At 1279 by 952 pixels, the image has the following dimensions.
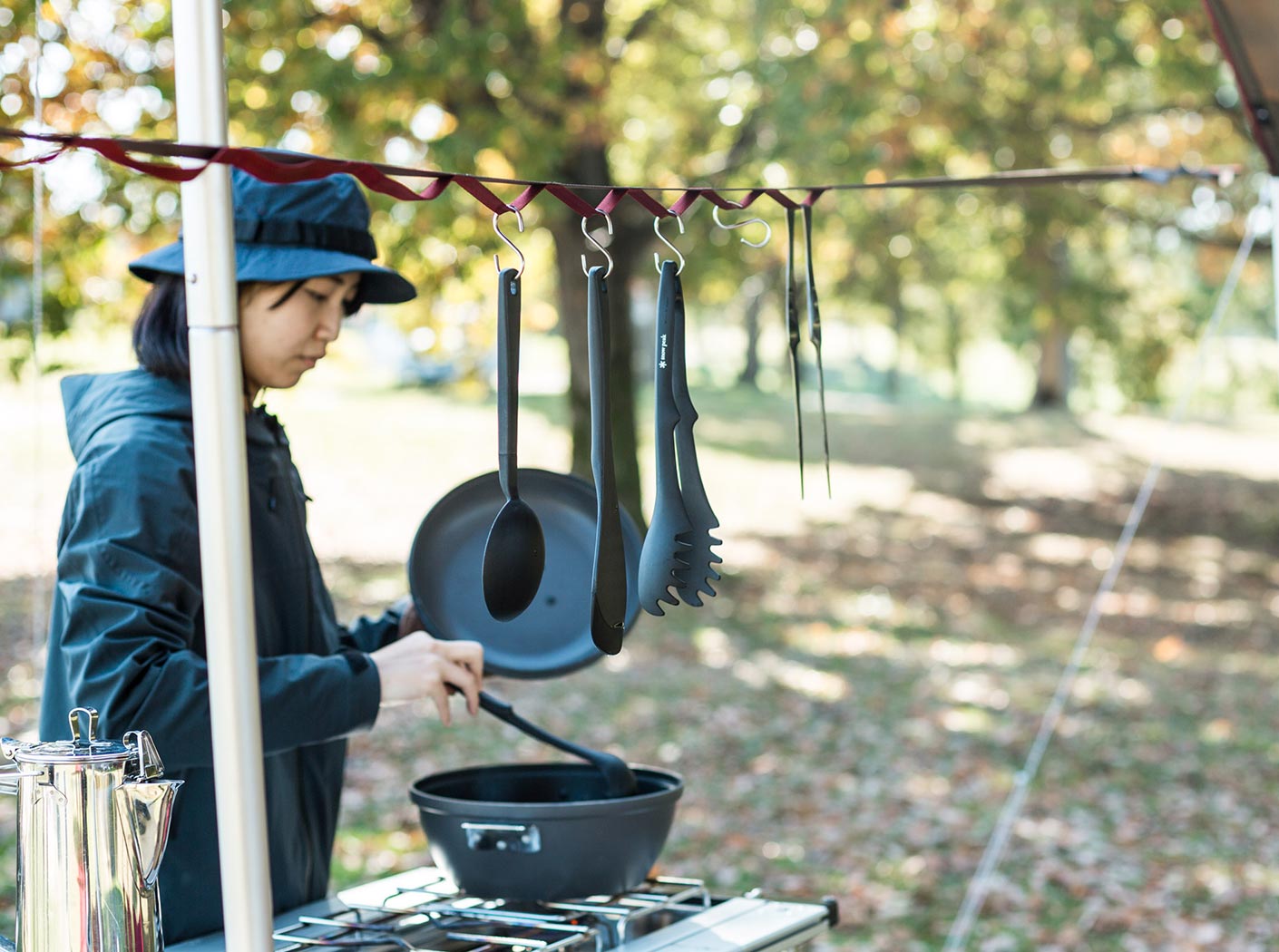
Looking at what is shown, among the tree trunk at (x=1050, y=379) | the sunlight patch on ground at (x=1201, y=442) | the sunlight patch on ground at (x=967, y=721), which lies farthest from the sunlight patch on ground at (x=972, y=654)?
the tree trunk at (x=1050, y=379)

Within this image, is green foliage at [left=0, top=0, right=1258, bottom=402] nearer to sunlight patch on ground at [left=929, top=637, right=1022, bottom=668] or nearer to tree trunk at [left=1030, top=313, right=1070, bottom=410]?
sunlight patch on ground at [left=929, top=637, right=1022, bottom=668]

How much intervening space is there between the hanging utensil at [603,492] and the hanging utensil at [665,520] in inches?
1.8

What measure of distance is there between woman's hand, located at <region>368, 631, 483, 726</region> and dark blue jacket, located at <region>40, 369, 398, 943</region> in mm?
46

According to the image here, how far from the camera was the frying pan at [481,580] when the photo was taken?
7.74 feet

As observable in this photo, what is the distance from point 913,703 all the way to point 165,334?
5.89 metres

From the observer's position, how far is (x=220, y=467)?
1358mm

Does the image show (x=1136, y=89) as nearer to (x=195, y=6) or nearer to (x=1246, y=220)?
(x=1246, y=220)

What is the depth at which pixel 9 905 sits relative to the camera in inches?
181

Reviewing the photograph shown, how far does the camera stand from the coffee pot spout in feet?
5.09

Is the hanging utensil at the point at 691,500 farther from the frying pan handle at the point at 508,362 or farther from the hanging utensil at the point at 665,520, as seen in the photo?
the frying pan handle at the point at 508,362

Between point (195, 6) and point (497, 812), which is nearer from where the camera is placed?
point (195, 6)

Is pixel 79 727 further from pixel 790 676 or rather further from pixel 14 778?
pixel 790 676

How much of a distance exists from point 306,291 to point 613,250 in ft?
22.9

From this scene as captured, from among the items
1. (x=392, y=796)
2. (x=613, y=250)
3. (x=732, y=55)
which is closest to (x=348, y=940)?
(x=392, y=796)
